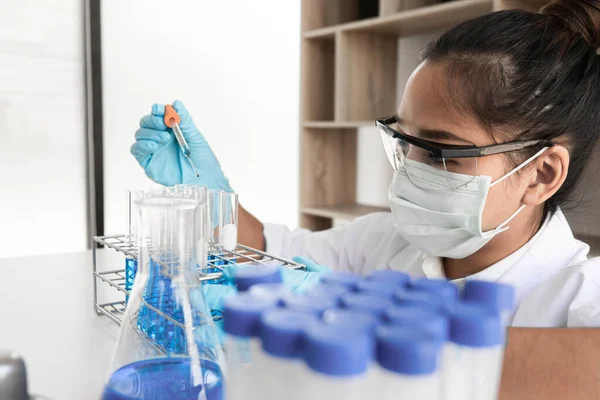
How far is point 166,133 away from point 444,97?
626 mm

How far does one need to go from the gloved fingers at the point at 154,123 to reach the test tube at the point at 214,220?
37 cm

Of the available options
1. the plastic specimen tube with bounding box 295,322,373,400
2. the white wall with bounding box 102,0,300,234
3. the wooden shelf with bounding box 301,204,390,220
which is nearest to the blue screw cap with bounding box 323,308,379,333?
the plastic specimen tube with bounding box 295,322,373,400

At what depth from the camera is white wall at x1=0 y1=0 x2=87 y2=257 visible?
2.94 m

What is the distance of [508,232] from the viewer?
1.14 m

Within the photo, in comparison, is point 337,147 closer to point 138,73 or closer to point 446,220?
point 138,73

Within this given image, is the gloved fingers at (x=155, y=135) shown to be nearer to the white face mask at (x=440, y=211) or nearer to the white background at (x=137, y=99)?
the white face mask at (x=440, y=211)

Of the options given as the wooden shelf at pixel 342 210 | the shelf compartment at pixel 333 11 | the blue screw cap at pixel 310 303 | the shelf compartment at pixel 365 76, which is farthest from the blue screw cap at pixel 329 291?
the shelf compartment at pixel 333 11

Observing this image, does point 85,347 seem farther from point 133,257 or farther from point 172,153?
point 172,153

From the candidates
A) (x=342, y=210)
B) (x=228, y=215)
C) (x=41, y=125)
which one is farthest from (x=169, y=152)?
(x=41, y=125)

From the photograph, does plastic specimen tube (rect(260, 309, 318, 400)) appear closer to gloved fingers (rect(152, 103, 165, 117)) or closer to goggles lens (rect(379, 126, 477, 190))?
goggles lens (rect(379, 126, 477, 190))

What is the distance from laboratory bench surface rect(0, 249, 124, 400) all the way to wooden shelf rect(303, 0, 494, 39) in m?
1.49

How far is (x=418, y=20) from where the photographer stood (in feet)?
7.36

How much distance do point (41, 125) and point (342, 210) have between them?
1773 millimetres

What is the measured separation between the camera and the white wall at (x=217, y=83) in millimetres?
3219
